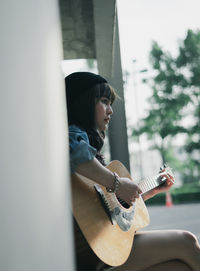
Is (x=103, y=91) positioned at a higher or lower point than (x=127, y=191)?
higher

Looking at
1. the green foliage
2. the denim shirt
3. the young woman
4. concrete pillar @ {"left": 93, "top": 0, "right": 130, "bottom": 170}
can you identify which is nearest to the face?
the young woman

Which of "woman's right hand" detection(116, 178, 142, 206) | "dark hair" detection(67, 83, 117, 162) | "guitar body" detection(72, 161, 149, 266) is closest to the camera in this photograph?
"guitar body" detection(72, 161, 149, 266)

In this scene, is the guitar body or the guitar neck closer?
the guitar body

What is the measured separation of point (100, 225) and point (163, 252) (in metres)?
0.26

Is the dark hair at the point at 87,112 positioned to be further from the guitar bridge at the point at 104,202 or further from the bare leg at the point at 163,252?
the bare leg at the point at 163,252

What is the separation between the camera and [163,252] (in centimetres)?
111

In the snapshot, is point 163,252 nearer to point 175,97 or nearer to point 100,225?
point 100,225

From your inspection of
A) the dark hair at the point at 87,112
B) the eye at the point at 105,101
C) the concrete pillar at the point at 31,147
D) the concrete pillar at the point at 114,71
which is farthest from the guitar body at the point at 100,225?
the concrete pillar at the point at 114,71

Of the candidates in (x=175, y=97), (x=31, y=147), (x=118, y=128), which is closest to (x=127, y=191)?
(x=31, y=147)

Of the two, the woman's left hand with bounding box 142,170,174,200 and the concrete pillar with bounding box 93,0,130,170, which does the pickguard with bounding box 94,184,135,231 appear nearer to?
the woman's left hand with bounding box 142,170,174,200

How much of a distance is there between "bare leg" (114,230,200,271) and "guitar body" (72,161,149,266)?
5 centimetres

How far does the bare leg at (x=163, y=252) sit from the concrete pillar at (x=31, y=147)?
28.1 inches

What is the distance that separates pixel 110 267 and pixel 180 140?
12.8 m

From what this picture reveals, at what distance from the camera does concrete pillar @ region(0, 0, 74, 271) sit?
0.23m
